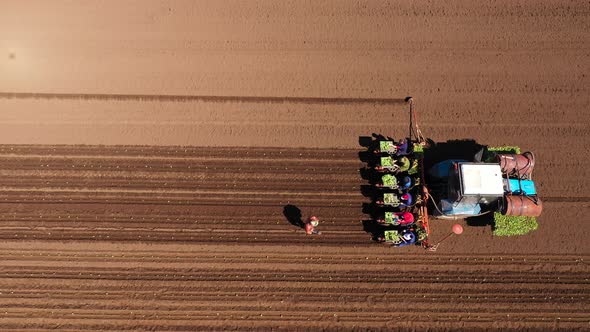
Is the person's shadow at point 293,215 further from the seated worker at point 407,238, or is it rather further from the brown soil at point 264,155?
the seated worker at point 407,238

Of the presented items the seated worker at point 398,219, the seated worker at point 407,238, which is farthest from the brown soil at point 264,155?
the seated worker at point 398,219

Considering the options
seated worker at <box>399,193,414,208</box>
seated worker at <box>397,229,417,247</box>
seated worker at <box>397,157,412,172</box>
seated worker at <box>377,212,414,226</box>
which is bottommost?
seated worker at <box>397,229,417,247</box>

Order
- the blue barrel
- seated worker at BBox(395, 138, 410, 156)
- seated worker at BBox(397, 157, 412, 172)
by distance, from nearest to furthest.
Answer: the blue barrel < seated worker at BBox(397, 157, 412, 172) < seated worker at BBox(395, 138, 410, 156)

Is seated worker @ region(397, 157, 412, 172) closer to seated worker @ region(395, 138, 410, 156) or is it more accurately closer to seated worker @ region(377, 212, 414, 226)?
seated worker @ region(395, 138, 410, 156)

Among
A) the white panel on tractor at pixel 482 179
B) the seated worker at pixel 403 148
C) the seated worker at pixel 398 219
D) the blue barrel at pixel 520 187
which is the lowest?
the seated worker at pixel 398 219

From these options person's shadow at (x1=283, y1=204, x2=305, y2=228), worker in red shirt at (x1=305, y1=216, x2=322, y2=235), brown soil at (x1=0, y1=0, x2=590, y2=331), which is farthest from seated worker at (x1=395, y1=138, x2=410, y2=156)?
person's shadow at (x1=283, y1=204, x2=305, y2=228)

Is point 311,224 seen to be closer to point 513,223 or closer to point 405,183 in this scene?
point 405,183

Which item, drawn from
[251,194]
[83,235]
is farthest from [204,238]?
[83,235]
